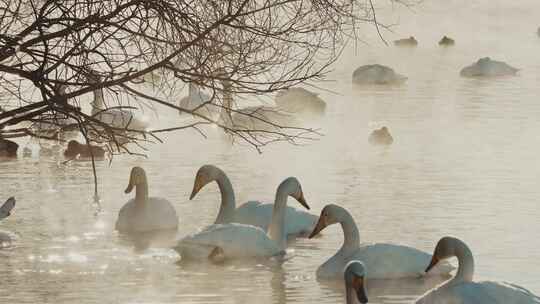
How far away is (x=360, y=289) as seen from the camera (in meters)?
12.2

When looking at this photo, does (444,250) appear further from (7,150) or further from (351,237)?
(7,150)

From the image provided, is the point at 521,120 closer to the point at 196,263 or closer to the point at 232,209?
the point at 232,209

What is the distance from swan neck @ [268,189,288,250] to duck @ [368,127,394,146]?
9716mm

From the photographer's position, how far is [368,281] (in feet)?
48.8

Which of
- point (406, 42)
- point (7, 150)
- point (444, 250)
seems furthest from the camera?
point (406, 42)

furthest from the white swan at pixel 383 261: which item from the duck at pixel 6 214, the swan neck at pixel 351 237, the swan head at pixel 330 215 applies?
the duck at pixel 6 214

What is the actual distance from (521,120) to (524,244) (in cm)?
1440

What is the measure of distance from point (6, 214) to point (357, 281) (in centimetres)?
543

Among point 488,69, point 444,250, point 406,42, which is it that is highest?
point 406,42

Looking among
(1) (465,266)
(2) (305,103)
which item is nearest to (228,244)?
(1) (465,266)

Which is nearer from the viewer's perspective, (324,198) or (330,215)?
(330,215)

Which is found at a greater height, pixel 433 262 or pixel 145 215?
pixel 145 215

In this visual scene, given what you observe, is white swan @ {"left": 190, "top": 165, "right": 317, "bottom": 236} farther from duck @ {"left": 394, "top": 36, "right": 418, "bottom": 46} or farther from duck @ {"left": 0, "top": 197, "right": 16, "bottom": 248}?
duck @ {"left": 394, "top": 36, "right": 418, "bottom": 46}

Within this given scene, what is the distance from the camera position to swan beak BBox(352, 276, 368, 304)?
478 inches
